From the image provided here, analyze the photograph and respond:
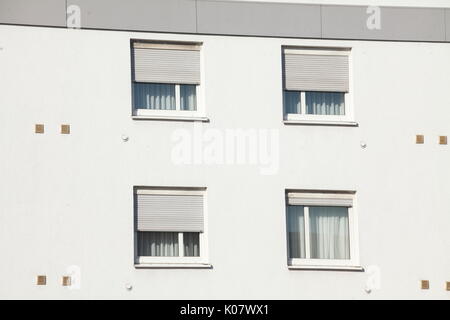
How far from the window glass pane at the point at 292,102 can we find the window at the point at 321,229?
1.38 m

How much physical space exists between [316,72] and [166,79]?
2451mm

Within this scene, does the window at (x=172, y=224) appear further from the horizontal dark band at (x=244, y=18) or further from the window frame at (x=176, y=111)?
the horizontal dark band at (x=244, y=18)

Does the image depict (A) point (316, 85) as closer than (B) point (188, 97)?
No

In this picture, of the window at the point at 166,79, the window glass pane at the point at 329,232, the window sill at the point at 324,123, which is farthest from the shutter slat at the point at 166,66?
A: the window glass pane at the point at 329,232

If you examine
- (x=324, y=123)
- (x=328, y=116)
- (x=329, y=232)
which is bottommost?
(x=329, y=232)

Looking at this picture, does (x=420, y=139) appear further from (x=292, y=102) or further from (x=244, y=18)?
(x=244, y=18)

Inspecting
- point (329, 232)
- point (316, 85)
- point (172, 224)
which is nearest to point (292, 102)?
point (316, 85)

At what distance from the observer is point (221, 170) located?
21984mm

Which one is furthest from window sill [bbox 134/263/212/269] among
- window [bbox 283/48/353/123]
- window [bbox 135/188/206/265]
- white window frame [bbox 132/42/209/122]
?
window [bbox 283/48/353/123]

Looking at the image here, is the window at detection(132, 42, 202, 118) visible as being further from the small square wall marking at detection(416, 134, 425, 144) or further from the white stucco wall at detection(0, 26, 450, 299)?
the small square wall marking at detection(416, 134, 425, 144)

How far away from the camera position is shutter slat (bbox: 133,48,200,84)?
22.2 meters

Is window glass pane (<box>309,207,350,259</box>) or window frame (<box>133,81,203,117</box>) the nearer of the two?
window frame (<box>133,81,203,117</box>)

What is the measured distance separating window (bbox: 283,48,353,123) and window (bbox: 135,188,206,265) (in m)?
2.19
